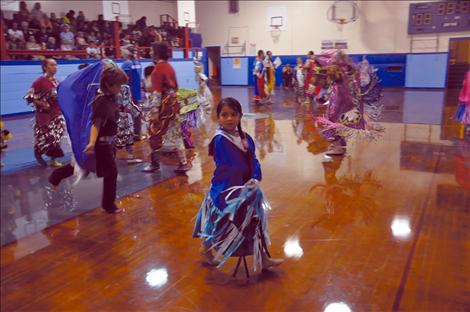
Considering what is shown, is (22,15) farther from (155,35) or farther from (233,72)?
(233,72)

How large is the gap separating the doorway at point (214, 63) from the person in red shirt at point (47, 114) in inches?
652

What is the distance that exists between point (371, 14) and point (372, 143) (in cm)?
1181

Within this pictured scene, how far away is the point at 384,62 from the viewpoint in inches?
645

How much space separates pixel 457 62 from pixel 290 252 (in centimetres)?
1684

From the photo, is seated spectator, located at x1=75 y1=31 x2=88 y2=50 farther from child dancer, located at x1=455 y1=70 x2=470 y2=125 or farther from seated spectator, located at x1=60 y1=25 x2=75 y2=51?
child dancer, located at x1=455 y1=70 x2=470 y2=125

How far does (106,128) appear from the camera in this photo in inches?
131

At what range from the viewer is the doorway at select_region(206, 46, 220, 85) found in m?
21.0

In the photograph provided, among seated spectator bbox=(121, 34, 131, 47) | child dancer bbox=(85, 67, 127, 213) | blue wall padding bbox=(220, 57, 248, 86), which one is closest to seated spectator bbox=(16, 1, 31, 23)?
seated spectator bbox=(121, 34, 131, 47)

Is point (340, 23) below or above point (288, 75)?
above

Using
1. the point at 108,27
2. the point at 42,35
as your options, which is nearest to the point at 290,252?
the point at 42,35

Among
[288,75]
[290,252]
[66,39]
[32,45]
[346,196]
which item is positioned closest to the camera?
[290,252]

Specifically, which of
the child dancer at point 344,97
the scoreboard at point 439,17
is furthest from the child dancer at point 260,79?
the scoreboard at point 439,17

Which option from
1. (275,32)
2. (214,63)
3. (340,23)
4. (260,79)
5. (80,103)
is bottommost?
(260,79)

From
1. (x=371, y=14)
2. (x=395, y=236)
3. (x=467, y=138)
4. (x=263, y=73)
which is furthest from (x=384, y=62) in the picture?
(x=395, y=236)
